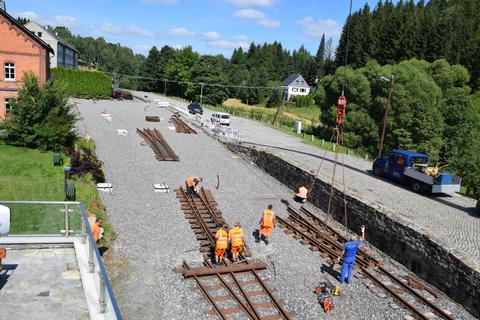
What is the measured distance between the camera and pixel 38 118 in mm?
25953

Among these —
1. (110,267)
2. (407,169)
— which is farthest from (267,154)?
(110,267)

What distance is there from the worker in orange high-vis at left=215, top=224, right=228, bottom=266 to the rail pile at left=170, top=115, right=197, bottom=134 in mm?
24591

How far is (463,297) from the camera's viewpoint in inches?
502

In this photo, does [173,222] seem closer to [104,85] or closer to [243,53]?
[104,85]

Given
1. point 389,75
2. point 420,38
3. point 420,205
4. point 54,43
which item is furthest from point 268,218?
point 420,38

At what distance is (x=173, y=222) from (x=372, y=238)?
8.52 metres

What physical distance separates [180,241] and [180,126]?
2493 cm

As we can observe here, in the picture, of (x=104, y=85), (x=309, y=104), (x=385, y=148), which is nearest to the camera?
(x=385, y=148)

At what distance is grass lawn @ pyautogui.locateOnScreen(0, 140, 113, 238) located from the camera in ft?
27.2

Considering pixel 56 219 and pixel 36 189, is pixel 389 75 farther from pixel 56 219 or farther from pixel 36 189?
pixel 56 219

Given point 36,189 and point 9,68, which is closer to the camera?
point 36,189

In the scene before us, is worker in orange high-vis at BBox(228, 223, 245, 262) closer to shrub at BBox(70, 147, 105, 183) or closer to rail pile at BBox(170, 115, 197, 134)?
shrub at BBox(70, 147, 105, 183)

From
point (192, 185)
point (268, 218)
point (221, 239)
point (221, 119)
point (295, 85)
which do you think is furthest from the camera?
point (295, 85)

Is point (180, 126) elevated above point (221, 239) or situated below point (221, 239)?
above
